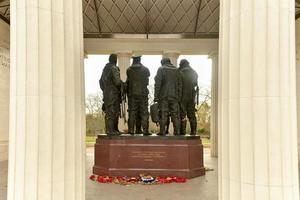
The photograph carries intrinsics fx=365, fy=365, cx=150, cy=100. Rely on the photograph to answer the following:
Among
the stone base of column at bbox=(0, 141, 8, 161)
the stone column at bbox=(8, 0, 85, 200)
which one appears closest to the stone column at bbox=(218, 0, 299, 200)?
the stone column at bbox=(8, 0, 85, 200)

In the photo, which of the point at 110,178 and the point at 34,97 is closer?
the point at 34,97

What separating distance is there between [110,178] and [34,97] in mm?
6173

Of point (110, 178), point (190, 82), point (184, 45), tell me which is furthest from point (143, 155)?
point (184, 45)

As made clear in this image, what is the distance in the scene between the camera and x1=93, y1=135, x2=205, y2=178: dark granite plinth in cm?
989

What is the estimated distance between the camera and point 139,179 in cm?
938

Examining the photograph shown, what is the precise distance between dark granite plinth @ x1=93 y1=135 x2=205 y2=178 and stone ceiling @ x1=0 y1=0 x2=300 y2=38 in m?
9.93

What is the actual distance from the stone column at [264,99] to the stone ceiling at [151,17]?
15.0m

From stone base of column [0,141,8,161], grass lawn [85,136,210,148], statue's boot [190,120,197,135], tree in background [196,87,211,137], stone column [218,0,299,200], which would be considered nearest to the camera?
stone column [218,0,299,200]

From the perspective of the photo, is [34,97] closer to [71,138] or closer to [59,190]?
[71,138]

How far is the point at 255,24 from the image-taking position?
11.8 ft

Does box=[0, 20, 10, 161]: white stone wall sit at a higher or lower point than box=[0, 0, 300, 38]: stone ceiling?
lower

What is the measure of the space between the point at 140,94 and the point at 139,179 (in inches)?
95.8

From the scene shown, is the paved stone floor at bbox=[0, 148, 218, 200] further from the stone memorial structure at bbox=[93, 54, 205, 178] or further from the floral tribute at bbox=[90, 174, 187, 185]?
the stone memorial structure at bbox=[93, 54, 205, 178]

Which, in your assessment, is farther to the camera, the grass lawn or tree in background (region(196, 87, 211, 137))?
tree in background (region(196, 87, 211, 137))
